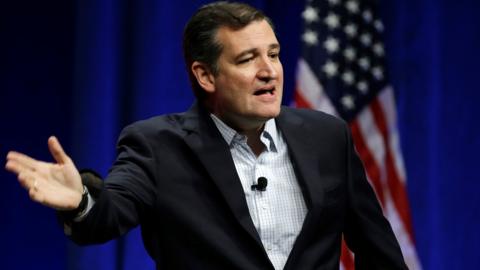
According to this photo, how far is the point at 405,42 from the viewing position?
359cm

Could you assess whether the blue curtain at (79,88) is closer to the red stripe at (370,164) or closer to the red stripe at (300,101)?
the red stripe at (300,101)

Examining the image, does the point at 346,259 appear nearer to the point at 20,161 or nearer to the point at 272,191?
the point at 272,191

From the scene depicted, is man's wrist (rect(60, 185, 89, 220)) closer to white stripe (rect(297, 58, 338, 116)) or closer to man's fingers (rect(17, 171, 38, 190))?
man's fingers (rect(17, 171, 38, 190))

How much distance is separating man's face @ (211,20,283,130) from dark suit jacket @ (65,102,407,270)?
0.07 meters

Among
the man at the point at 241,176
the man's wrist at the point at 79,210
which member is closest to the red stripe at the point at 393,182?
the man at the point at 241,176

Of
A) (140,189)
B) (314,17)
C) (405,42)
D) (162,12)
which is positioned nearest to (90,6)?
(162,12)

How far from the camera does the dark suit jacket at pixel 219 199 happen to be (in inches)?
62.4

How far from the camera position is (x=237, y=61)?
1.72m

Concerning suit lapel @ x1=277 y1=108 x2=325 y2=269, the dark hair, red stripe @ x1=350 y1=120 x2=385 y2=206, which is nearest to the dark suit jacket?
suit lapel @ x1=277 y1=108 x2=325 y2=269

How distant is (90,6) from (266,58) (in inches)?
→ 60.6

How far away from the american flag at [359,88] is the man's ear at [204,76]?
1354 mm

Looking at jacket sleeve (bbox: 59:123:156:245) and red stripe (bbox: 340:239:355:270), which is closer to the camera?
jacket sleeve (bbox: 59:123:156:245)

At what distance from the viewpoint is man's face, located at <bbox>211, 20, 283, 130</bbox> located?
5.52ft

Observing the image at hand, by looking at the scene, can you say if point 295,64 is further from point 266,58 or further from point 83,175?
point 83,175
